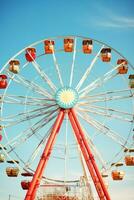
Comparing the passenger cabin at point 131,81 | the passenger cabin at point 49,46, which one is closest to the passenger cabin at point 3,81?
the passenger cabin at point 49,46

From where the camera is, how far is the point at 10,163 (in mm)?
21875

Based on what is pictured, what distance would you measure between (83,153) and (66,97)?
333cm

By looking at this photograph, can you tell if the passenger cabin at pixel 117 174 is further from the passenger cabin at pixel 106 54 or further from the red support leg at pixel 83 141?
the passenger cabin at pixel 106 54

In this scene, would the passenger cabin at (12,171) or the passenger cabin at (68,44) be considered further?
the passenger cabin at (68,44)

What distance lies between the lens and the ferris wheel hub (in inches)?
845

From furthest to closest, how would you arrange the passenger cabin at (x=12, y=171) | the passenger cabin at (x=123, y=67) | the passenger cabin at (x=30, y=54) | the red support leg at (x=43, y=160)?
1. the passenger cabin at (x=123, y=67)
2. the passenger cabin at (x=30, y=54)
3. the passenger cabin at (x=12, y=171)
4. the red support leg at (x=43, y=160)

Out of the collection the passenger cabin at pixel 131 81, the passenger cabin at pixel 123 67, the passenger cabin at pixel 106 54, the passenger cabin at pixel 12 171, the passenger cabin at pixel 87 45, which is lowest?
the passenger cabin at pixel 12 171

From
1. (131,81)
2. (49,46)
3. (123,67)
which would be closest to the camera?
(131,81)

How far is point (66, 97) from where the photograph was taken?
70.9 ft

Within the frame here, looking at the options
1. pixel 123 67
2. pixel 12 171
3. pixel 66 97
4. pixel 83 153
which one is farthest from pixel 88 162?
pixel 123 67

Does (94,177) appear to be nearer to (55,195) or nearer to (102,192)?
(102,192)

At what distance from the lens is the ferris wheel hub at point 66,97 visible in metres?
21.5

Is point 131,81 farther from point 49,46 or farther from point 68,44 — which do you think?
point 49,46

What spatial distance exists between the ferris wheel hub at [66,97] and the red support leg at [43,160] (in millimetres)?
452
